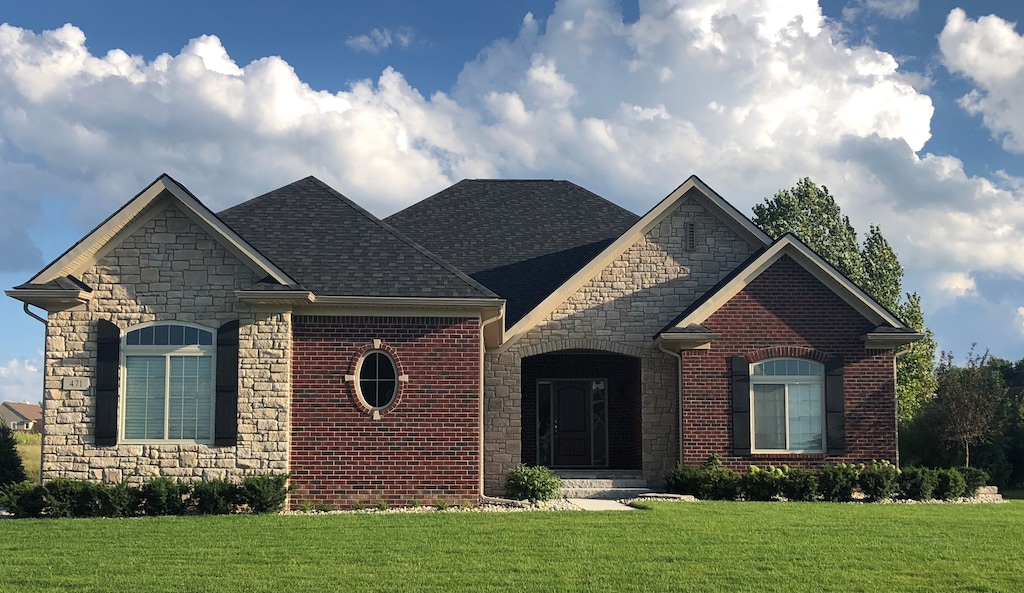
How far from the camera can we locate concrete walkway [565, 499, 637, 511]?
16.3m

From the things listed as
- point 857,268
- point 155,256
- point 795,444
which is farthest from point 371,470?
point 857,268

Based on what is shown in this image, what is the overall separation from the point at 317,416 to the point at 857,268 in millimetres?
23442

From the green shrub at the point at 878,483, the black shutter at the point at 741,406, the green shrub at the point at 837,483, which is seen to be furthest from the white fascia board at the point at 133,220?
the green shrub at the point at 878,483

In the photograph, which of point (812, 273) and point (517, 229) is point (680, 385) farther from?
point (517, 229)

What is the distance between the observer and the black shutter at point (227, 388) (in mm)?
16141

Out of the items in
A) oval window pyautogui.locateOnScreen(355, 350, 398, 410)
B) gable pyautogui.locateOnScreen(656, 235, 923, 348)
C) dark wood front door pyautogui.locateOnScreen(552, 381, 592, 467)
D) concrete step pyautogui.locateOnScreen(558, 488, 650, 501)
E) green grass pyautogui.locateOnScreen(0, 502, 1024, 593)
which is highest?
gable pyautogui.locateOnScreen(656, 235, 923, 348)

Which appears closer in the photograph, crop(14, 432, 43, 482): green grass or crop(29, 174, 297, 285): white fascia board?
crop(29, 174, 297, 285): white fascia board

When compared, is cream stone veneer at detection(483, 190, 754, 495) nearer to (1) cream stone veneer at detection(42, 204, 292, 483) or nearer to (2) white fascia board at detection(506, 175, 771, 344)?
(2) white fascia board at detection(506, 175, 771, 344)

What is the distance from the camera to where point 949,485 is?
1883 centimetres

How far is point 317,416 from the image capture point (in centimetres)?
1680

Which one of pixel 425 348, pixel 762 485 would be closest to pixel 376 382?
pixel 425 348

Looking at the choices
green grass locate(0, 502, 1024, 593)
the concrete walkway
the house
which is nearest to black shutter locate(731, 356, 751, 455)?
the house

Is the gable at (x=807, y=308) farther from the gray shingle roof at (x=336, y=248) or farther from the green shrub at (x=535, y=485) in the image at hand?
the gray shingle roof at (x=336, y=248)

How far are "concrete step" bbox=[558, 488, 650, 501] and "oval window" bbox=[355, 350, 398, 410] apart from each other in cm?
431
